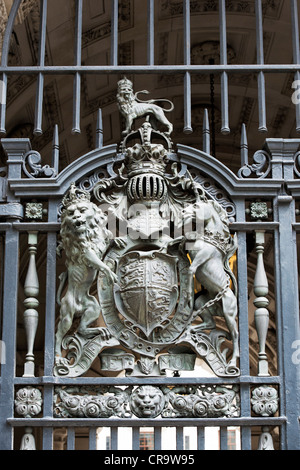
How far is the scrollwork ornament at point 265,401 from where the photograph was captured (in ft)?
29.3

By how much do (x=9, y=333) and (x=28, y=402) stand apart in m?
0.64

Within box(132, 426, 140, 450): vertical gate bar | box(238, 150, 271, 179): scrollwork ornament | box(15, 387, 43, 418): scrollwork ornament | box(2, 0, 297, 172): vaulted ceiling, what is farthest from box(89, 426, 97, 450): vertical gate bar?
box(2, 0, 297, 172): vaulted ceiling

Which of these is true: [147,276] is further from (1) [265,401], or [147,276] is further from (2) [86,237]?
(1) [265,401]

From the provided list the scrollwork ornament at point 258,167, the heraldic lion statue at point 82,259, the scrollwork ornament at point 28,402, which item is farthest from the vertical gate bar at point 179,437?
the scrollwork ornament at point 258,167

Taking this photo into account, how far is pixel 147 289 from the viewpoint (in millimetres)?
9102

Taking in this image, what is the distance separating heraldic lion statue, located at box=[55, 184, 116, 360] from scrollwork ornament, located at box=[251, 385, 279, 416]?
1.39 metres

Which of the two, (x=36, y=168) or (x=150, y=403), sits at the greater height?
(x=36, y=168)

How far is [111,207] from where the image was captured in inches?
374

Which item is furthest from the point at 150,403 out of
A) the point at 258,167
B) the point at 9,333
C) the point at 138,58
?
the point at 138,58

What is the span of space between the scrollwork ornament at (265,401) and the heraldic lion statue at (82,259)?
139cm

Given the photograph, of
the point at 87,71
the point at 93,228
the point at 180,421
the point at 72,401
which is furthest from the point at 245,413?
the point at 87,71

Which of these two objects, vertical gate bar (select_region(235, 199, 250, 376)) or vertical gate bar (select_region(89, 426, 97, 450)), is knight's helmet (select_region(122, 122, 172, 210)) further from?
vertical gate bar (select_region(89, 426, 97, 450))

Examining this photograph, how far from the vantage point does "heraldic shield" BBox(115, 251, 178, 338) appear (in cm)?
910
